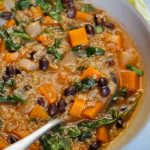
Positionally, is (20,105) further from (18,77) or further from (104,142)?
(104,142)

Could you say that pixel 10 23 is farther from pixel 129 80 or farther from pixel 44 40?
pixel 129 80

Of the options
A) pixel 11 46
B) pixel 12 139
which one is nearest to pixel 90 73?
pixel 11 46

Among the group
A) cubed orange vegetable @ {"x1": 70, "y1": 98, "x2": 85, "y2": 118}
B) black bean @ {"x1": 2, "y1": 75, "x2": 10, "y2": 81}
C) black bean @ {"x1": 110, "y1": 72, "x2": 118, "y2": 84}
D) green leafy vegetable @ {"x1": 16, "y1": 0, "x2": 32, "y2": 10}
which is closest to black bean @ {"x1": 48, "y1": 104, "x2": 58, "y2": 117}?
cubed orange vegetable @ {"x1": 70, "y1": 98, "x2": 85, "y2": 118}

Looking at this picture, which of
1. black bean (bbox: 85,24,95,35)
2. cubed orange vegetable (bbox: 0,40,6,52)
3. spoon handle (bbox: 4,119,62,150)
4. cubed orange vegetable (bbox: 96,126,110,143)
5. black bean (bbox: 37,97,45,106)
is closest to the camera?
spoon handle (bbox: 4,119,62,150)

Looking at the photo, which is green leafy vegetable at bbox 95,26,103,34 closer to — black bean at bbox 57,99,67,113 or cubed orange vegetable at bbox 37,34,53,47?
cubed orange vegetable at bbox 37,34,53,47

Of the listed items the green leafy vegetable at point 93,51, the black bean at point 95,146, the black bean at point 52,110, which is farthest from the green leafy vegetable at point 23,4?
the black bean at point 95,146

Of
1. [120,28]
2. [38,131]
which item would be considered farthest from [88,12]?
[38,131]
